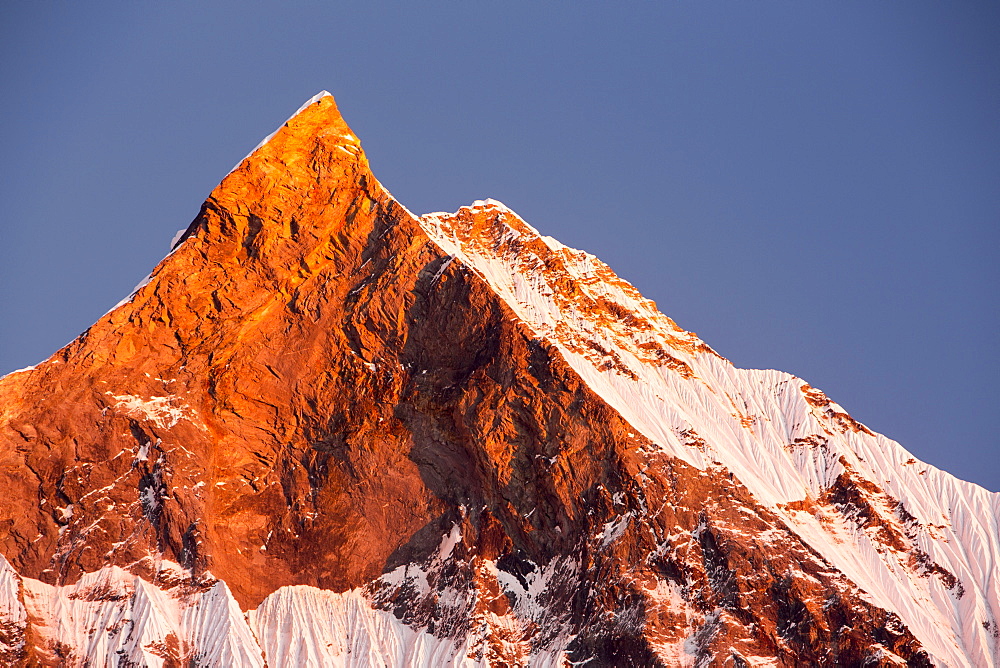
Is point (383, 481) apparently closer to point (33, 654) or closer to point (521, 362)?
point (521, 362)

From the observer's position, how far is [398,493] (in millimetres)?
149125

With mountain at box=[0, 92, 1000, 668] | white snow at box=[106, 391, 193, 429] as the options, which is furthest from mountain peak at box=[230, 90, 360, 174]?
white snow at box=[106, 391, 193, 429]

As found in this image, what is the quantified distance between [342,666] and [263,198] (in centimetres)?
3670

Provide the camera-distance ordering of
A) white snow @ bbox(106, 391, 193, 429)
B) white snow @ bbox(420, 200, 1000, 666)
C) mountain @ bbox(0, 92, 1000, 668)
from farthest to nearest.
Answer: white snow @ bbox(106, 391, 193, 429)
white snow @ bbox(420, 200, 1000, 666)
mountain @ bbox(0, 92, 1000, 668)

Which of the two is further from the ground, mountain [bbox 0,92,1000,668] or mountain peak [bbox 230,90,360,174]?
mountain peak [bbox 230,90,360,174]

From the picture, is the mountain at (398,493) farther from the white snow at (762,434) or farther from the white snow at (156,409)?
the white snow at (762,434)

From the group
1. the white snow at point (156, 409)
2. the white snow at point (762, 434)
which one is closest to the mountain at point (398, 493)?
the white snow at point (156, 409)

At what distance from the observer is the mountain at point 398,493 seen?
464 ft

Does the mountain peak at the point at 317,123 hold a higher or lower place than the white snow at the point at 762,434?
higher

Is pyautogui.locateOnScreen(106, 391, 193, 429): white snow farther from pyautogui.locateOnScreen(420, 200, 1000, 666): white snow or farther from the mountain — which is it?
pyautogui.locateOnScreen(420, 200, 1000, 666): white snow

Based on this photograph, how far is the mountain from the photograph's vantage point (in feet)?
464

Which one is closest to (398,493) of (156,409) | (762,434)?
(156,409)

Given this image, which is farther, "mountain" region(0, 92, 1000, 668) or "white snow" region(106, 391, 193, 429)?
"white snow" region(106, 391, 193, 429)

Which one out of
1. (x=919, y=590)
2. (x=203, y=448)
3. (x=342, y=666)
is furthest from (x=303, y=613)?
(x=919, y=590)
